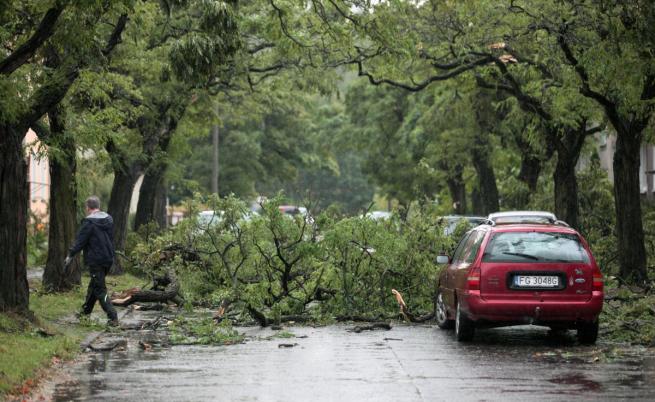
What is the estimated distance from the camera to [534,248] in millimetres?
15094

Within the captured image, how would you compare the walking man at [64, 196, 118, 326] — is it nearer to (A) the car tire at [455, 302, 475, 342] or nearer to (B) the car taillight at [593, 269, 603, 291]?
(A) the car tire at [455, 302, 475, 342]

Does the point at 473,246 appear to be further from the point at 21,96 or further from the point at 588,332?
the point at 21,96

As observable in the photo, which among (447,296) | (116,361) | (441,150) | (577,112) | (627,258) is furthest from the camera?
(441,150)

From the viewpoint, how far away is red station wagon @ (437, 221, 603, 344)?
1490 cm

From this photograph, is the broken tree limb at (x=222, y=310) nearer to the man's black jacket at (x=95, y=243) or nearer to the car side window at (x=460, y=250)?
the man's black jacket at (x=95, y=243)

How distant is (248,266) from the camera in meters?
20.2

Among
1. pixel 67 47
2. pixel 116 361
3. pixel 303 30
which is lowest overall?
pixel 116 361

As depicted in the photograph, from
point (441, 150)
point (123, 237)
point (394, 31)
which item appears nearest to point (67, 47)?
point (394, 31)

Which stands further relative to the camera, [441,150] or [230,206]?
[441,150]

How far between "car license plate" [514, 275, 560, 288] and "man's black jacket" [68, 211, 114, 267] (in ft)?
19.7

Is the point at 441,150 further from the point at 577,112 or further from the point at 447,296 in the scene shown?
the point at 447,296

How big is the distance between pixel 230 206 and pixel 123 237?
419 inches

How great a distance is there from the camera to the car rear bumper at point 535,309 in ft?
48.8

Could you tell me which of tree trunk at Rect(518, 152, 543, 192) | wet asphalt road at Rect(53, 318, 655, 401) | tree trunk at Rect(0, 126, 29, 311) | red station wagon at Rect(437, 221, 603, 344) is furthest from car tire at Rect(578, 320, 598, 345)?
tree trunk at Rect(518, 152, 543, 192)
